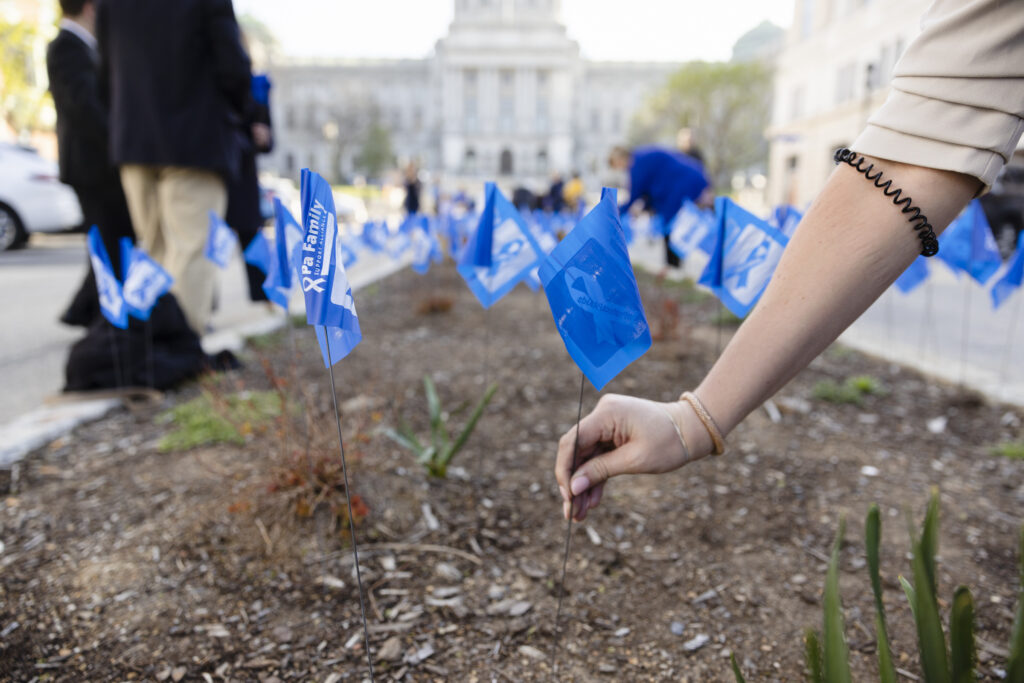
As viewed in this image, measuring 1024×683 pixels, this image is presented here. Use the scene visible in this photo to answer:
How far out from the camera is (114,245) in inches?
157

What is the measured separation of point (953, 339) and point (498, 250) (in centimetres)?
492

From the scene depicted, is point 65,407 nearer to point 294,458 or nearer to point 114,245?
point 114,245

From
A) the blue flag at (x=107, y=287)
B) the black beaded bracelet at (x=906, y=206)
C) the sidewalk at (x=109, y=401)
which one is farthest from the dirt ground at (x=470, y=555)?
the black beaded bracelet at (x=906, y=206)

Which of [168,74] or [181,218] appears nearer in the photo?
[168,74]

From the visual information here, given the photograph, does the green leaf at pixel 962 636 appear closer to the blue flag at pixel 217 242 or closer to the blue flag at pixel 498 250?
the blue flag at pixel 498 250

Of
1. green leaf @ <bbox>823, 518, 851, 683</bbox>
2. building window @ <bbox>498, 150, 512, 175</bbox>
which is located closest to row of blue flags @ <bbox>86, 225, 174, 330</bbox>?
green leaf @ <bbox>823, 518, 851, 683</bbox>

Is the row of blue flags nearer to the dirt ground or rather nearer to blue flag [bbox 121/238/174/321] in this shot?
blue flag [bbox 121/238/174/321]

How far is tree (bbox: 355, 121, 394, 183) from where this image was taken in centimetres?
5747

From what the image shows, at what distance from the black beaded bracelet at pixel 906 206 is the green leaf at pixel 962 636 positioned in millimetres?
438

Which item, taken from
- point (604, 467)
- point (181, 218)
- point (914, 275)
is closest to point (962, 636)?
point (604, 467)

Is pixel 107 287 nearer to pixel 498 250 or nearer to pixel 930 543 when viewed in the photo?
pixel 498 250

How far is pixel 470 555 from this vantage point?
1915 mm

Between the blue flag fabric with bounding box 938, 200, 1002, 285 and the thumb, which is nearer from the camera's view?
the thumb

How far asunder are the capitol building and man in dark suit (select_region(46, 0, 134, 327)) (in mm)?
69663
